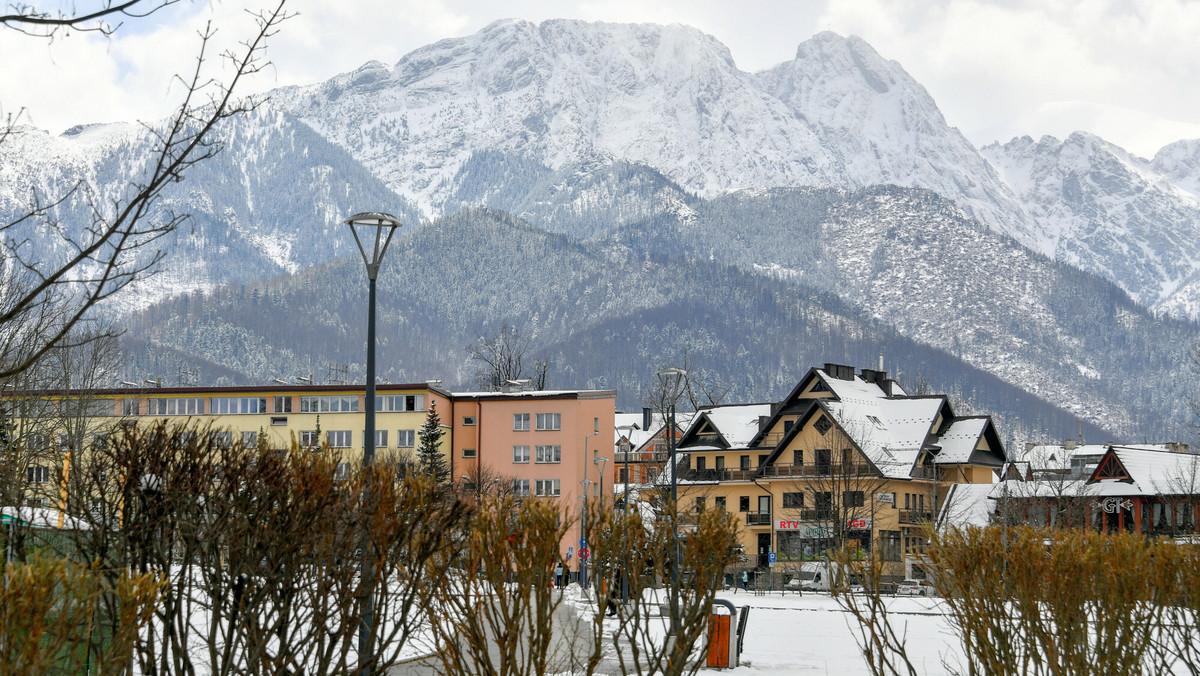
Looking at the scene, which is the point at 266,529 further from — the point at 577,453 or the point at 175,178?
the point at 577,453

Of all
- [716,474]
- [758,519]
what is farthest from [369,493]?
[716,474]

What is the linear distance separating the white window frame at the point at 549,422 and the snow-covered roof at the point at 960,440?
25.1 meters

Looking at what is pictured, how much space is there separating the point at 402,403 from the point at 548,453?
10728mm

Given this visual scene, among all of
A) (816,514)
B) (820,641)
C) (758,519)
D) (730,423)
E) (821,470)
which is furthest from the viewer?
(730,423)

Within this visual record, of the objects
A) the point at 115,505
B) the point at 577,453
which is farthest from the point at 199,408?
the point at 115,505

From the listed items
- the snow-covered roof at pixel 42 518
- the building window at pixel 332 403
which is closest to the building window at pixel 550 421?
the building window at pixel 332 403

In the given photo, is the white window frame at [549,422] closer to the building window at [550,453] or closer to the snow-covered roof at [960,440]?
the building window at [550,453]

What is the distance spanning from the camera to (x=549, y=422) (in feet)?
281

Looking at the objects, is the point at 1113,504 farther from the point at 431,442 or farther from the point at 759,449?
the point at 431,442

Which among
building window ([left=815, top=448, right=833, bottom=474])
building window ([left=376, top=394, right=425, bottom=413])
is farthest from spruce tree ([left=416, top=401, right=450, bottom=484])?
building window ([left=815, top=448, right=833, bottom=474])

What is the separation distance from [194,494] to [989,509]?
6590cm

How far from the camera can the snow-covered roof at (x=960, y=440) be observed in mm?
83000

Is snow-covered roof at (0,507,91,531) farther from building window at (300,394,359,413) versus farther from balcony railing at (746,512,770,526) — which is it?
balcony railing at (746,512,770,526)

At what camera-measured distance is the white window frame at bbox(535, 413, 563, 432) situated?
85.2 meters
